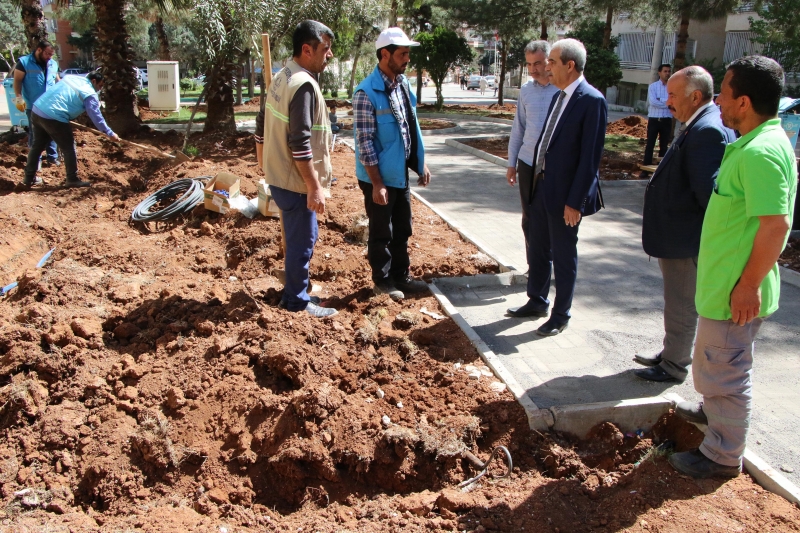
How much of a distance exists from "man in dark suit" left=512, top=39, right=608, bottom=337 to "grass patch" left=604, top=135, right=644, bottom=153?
35.6 ft

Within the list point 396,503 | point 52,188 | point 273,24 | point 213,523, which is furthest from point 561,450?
point 273,24

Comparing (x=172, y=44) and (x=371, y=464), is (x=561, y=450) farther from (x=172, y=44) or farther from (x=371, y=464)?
(x=172, y=44)

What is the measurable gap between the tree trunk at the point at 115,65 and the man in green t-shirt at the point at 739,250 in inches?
541

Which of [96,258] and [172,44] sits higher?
[172,44]

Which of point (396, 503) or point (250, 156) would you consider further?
point (250, 156)

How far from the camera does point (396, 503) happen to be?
335 centimetres

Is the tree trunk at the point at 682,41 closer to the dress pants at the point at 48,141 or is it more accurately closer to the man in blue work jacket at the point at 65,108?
the man in blue work jacket at the point at 65,108

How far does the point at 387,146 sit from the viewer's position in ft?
16.8

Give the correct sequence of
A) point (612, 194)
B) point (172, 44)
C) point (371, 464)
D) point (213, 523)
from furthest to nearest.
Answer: point (172, 44) < point (612, 194) < point (371, 464) < point (213, 523)

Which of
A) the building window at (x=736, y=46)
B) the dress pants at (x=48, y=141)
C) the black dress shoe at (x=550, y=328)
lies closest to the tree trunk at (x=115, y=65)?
the dress pants at (x=48, y=141)

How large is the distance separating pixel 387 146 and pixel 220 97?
10487mm

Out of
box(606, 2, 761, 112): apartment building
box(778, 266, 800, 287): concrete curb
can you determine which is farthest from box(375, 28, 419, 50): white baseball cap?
box(606, 2, 761, 112): apartment building

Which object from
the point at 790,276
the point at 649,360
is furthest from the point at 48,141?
the point at 790,276

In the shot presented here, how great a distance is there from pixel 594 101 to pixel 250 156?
8.54m
